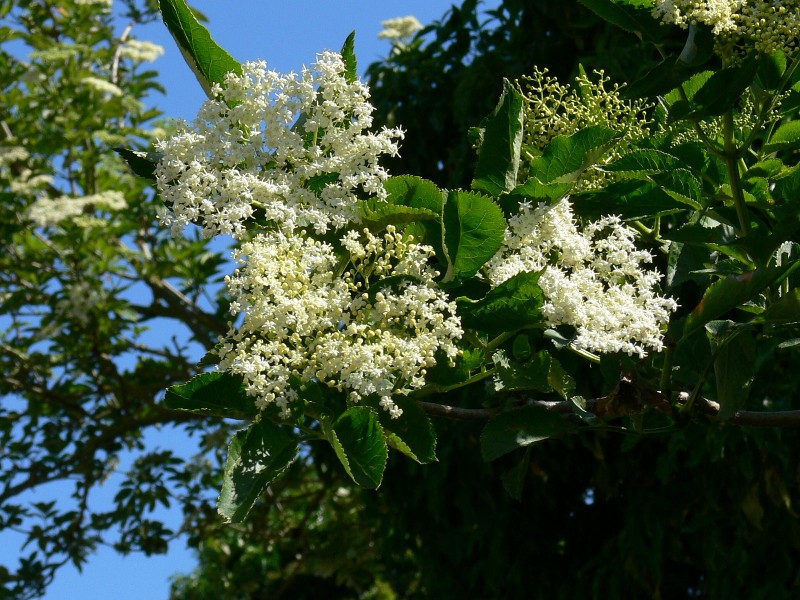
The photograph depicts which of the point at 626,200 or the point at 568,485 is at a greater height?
the point at 568,485

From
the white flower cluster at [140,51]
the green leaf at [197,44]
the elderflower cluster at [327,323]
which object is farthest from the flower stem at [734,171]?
the white flower cluster at [140,51]

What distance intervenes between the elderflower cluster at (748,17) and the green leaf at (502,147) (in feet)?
0.44

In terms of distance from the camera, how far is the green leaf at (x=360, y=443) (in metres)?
0.75

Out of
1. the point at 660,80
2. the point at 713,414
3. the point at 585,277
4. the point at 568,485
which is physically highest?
the point at 568,485

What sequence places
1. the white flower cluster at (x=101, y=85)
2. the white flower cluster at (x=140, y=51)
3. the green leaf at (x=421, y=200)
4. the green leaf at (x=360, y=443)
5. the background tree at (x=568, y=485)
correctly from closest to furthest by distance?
the green leaf at (x=360, y=443), the green leaf at (x=421, y=200), the background tree at (x=568, y=485), the white flower cluster at (x=101, y=85), the white flower cluster at (x=140, y=51)

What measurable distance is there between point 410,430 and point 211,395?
152mm

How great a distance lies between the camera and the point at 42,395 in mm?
4066

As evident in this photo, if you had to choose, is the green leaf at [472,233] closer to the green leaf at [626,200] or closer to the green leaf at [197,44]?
the green leaf at [626,200]

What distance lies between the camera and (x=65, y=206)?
3.81 meters

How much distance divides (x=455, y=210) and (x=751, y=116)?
1.16ft

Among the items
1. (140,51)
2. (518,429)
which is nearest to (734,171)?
(518,429)

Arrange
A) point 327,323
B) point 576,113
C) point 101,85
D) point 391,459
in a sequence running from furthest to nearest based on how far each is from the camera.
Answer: point 101,85, point 391,459, point 576,113, point 327,323

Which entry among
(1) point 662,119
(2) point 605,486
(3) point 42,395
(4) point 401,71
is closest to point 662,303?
(1) point 662,119

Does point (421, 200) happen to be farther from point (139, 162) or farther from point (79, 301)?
point (79, 301)
